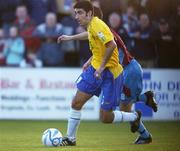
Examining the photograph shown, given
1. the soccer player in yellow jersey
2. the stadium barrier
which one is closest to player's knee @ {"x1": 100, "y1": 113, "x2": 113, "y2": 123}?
the soccer player in yellow jersey

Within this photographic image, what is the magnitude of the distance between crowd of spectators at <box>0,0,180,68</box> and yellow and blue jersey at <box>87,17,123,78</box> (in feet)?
22.3

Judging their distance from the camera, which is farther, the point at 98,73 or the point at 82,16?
the point at 82,16

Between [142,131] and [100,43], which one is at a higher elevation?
[100,43]

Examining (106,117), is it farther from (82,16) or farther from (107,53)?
(82,16)

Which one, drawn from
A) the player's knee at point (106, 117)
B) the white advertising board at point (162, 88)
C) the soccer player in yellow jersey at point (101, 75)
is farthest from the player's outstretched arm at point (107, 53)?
the white advertising board at point (162, 88)

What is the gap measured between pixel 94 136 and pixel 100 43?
2.99 metres

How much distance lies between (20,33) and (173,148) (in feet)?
27.1

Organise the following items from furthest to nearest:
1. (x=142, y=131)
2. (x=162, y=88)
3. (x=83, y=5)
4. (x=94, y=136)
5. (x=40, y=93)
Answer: (x=162, y=88) → (x=40, y=93) → (x=94, y=136) → (x=142, y=131) → (x=83, y=5)

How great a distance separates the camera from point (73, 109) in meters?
9.81

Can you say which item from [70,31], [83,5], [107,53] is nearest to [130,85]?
[107,53]

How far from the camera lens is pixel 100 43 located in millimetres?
9719

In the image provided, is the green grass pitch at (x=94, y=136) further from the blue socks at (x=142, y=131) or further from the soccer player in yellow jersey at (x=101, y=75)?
the soccer player in yellow jersey at (x=101, y=75)

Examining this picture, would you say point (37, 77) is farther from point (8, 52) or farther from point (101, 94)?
point (101, 94)

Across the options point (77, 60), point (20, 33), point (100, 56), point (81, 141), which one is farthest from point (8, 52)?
point (100, 56)
